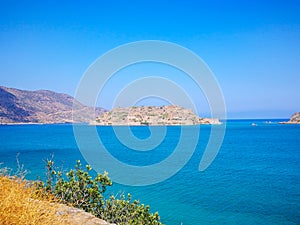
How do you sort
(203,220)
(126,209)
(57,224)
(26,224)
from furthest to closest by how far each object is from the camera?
(203,220)
(126,209)
(57,224)
(26,224)

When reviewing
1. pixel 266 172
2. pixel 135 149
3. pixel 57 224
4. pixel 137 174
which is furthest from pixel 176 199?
pixel 135 149

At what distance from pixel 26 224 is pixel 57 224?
2.22 ft

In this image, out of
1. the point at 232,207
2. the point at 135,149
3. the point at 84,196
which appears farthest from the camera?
the point at 135,149

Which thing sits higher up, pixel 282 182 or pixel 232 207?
pixel 282 182

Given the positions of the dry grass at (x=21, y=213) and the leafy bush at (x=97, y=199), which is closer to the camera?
the dry grass at (x=21, y=213)

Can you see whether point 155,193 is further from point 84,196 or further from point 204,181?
point 84,196

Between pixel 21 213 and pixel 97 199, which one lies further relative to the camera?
pixel 97 199

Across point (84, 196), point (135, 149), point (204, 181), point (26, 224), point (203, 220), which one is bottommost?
point (26, 224)

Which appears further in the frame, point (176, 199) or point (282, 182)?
point (282, 182)

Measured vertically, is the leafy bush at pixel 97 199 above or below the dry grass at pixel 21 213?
above

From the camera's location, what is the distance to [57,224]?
5.16 meters

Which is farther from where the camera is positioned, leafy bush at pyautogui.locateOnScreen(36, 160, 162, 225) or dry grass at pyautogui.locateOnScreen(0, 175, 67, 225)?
leafy bush at pyautogui.locateOnScreen(36, 160, 162, 225)

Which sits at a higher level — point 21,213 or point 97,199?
point 97,199

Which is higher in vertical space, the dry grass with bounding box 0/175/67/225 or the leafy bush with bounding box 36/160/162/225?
the leafy bush with bounding box 36/160/162/225
